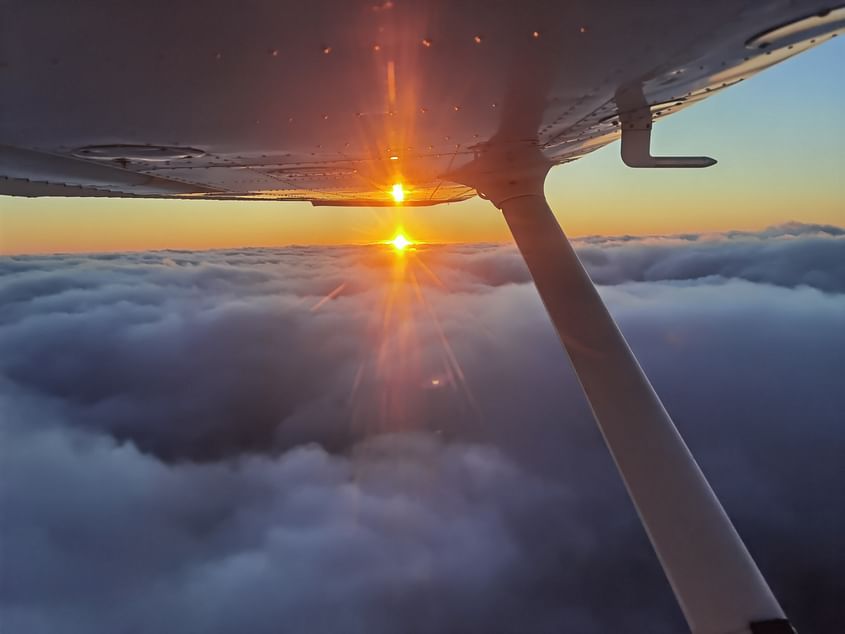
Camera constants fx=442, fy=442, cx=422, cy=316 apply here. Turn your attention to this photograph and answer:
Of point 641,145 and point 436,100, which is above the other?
point 641,145

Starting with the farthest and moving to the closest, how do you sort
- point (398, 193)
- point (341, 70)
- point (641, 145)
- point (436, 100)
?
point (398, 193)
point (641, 145)
point (436, 100)
point (341, 70)

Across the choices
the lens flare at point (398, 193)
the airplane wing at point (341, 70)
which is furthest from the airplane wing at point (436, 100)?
the lens flare at point (398, 193)

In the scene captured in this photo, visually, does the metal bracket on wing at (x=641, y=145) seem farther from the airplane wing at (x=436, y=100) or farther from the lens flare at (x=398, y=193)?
the lens flare at (x=398, y=193)

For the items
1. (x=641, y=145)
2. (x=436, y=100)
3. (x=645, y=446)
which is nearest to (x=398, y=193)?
(x=641, y=145)

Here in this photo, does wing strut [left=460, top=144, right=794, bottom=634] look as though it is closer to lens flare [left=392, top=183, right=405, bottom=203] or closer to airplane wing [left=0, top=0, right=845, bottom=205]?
airplane wing [left=0, top=0, right=845, bottom=205]

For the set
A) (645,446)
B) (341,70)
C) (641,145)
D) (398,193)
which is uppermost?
(398,193)

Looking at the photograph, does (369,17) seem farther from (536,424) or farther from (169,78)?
(536,424)

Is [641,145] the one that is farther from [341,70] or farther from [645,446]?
[341,70]
